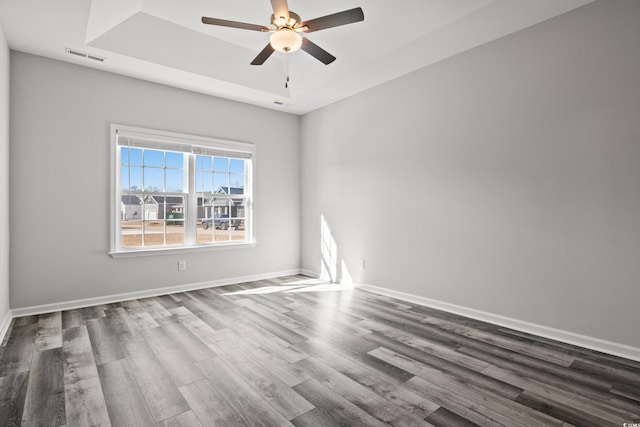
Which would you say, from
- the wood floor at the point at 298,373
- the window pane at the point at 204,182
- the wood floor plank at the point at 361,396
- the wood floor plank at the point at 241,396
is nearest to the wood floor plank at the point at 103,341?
the wood floor at the point at 298,373

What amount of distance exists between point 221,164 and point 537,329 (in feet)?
14.6

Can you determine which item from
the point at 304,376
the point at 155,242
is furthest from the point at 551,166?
the point at 155,242

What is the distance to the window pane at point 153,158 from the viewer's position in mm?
4445

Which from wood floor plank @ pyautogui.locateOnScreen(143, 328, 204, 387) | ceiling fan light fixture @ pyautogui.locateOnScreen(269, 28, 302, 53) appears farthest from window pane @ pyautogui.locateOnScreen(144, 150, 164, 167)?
ceiling fan light fixture @ pyautogui.locateOnScreen(269, 28, 302, 53)

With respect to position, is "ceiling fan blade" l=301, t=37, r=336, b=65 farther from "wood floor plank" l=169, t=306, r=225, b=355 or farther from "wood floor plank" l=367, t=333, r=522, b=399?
"wood floor plank" l=169, t=306, r=225, b=355

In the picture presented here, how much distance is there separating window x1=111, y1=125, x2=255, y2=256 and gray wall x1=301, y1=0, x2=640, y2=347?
201cm

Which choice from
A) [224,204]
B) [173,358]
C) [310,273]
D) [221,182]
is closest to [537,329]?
[173,358]

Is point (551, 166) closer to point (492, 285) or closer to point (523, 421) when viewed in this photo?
point (492, 285)

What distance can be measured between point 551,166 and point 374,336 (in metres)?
2.20

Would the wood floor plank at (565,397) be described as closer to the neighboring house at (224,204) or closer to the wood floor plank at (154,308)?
the wood floor plank at (154,308)

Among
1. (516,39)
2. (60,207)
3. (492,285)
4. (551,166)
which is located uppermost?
(516,39)

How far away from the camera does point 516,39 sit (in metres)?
3.22

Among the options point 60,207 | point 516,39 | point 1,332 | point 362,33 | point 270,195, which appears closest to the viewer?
point 1,332

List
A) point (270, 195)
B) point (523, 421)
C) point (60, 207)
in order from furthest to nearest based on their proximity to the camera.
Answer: point (270, 195) < point (60, 207) < point (523, 421)
